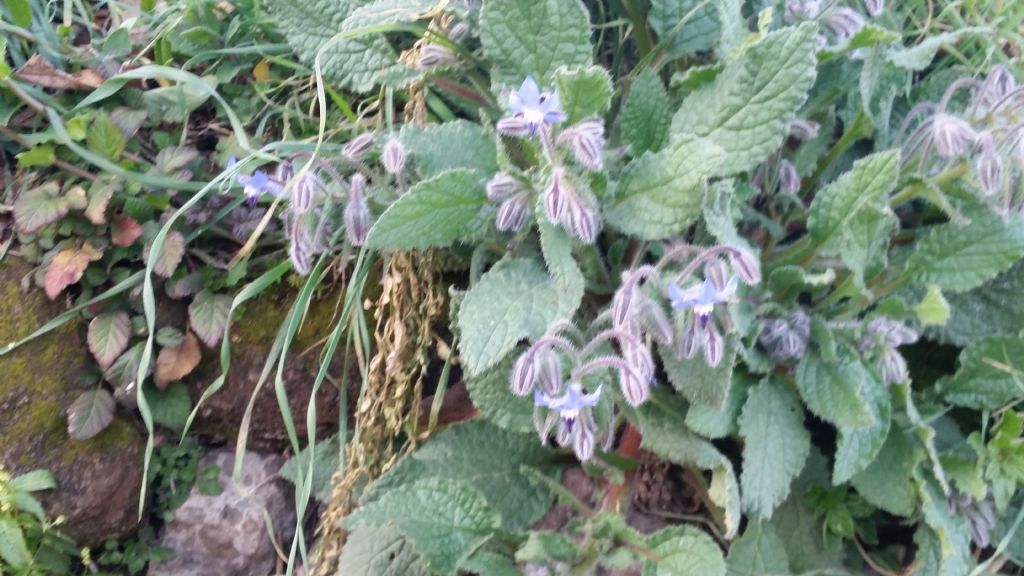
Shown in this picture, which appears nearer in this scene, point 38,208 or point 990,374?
point 990,374

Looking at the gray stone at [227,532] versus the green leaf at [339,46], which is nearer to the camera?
the green leaf at [339,46]

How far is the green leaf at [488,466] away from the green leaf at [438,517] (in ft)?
0.22

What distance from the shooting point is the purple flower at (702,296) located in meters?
1.02

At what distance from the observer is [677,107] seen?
1377mm

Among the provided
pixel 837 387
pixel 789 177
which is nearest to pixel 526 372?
pixel 837 387

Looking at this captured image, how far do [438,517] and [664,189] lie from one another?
591mm

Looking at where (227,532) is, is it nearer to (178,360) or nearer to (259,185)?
(178,360)

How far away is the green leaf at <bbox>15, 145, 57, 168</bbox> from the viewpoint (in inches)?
59.2

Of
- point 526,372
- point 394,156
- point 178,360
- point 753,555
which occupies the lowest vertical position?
point 753,555

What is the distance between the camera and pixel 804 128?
132 centimetres

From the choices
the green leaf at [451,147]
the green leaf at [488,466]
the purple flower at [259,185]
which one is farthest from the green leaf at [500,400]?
the purple flower at [259,185]

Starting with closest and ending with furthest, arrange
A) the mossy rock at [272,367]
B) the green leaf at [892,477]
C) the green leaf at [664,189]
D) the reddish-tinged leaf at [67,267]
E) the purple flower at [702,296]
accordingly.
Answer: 1. the purple flower at [702,296]
2. the green leaf at [664,189]
3. the green leaf at [892,477]
4. the reddish-tinged leaf at [67,267]
5. the mossy rock at [272,367]

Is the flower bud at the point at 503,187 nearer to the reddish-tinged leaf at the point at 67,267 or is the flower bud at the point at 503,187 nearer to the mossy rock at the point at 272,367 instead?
the mossy rock at the point at 272,367

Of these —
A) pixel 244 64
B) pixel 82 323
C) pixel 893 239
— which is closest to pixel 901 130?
pixel 893 239
